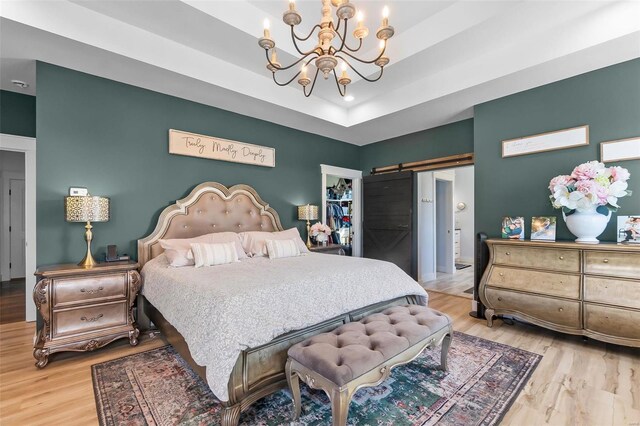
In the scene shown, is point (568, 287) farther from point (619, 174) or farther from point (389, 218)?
point (389, 218)

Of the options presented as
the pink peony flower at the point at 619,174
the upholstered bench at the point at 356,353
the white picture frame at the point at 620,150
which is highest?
the white picture frame at the point at 620,150

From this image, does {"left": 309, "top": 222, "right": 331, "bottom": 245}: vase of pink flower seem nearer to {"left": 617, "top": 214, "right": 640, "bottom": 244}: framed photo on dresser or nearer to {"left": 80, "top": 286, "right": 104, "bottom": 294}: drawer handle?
{"left": 80, "top": 286, "right": 104, "bottom": 294}: drawer handle

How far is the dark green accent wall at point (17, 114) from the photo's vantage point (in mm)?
3320

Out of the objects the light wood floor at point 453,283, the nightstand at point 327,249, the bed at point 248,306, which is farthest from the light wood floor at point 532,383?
the nightstand at point 327,249

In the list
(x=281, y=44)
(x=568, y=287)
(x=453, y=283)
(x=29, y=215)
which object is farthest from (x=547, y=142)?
(x=29, y=215)

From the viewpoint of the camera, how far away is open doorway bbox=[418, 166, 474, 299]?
18.2 feet

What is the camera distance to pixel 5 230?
17.6 feet

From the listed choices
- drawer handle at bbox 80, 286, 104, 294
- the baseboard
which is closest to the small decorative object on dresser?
the baseboard

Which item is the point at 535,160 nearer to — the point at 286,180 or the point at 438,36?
the point at 438,36

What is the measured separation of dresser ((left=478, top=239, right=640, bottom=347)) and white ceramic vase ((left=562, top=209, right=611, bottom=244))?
159mm

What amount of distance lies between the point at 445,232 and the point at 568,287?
12.8 ft

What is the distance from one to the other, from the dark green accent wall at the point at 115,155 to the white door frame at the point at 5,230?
413 cm

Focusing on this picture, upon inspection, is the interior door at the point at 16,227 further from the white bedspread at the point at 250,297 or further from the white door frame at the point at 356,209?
the white door frame at the point at 356,209

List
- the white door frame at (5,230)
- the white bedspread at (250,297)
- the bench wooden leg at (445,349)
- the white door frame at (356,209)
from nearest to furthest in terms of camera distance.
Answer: the white bedspread at (250,297) → the bench wooden leg at (445,349) → the white door frame at (5,230) → the white door frame at (356,209)
